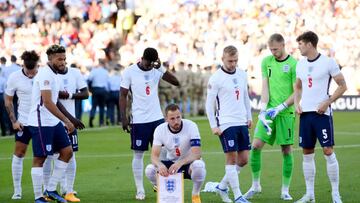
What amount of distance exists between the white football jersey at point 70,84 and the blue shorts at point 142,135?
1.00 m

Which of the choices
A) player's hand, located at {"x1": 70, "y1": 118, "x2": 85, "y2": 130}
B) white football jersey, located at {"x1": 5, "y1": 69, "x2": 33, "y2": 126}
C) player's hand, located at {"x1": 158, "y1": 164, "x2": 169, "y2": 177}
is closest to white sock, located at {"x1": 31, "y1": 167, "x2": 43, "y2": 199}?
player's hand, located at {"x1": 70, "y1": 118, "x2": 85, "y2": 130}

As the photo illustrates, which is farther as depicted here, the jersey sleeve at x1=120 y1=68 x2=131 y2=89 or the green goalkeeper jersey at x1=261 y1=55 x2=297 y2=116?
the jersey sleeve at x1=120 y1=68 x2=131 y2=89

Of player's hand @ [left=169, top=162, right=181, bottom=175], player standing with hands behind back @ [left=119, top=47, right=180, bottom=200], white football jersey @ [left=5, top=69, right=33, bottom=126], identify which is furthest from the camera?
white football jersey @ [left=5, top=69, right=33, bottom=126]

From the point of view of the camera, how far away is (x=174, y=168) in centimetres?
1232

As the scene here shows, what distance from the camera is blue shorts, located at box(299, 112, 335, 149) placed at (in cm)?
1309

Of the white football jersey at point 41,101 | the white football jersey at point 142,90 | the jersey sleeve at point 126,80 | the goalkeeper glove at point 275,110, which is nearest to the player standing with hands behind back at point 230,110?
the goalkeeper glove at point 275,110

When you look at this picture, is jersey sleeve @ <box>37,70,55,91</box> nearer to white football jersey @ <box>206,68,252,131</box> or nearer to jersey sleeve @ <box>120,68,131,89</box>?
jersey sleeve @ <box>120,68,131,89</box>

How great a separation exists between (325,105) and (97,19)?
116 feet

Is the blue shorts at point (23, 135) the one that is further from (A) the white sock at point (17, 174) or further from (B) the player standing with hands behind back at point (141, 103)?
(B) the player standing with hands behind back at point (141, 103)

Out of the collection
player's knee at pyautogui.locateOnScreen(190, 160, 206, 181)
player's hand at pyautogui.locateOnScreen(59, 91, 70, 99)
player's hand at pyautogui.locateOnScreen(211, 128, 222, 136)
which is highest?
player's hand at pyautogui.locateOnScreen(59, 91, 70, 99)

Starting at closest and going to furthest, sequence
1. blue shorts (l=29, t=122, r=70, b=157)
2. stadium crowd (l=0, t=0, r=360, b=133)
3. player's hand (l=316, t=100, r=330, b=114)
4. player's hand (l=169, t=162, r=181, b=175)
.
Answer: player's hand (l=169, t=162, r=181, b=175) → player's hand (l=316, t=100, r=330, b=114) → blue shorts (l=29, t=122, r=70, b=157) → stadium crowd (l=0, t=0, r=360, b=133)

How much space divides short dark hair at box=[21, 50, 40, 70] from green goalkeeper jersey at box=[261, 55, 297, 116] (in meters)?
3.42

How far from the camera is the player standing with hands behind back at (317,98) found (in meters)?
13.0

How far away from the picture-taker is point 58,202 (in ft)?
Answer: 45.7
